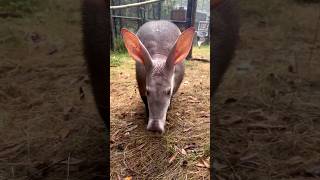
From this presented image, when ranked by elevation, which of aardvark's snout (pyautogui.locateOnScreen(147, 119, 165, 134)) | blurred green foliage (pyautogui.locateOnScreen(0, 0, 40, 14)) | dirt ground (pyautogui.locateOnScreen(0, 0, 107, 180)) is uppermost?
blurred green foliage (pyautogui.locateOnScreen(0, 0, 40, 14))

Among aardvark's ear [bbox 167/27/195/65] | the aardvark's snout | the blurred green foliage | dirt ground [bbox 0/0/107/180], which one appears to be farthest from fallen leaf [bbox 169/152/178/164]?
the blurred green foliage

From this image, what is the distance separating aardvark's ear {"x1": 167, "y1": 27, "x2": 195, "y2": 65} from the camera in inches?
130

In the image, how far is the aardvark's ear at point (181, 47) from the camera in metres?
3.30

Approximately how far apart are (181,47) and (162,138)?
847 millimetres

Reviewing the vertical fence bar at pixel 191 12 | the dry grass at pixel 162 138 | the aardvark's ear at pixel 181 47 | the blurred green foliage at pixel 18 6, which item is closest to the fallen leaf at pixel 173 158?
the dry grass at pixel 162 138

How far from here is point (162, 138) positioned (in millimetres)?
3391

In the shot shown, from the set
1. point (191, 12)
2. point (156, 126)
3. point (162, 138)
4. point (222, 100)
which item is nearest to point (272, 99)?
point (222, 100)

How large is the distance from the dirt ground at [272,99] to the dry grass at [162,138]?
81 cm

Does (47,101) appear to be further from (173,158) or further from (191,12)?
(191,12)

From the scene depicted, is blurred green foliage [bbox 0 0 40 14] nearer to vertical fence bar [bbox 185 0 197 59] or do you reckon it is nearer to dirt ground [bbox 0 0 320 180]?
dirt ground [bbox 0 0 320 180]

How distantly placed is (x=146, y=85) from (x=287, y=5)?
189 cm

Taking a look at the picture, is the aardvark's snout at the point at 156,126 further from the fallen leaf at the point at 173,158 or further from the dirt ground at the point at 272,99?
the dirt ground at the point at 272,99

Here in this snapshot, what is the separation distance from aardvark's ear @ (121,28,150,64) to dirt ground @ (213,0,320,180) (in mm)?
1590

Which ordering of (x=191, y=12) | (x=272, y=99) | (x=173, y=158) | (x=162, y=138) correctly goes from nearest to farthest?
1. (x=272, y=99)
2. (x=173, y=158)
3. (x=162, y=138)
4. (x=191, y=12)
